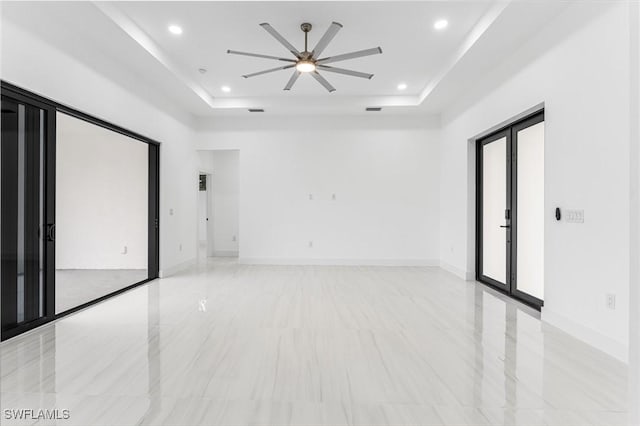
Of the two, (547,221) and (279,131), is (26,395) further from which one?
(279,131)

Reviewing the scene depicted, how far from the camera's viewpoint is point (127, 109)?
4715mm

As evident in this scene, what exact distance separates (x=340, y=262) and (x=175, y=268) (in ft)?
10.3

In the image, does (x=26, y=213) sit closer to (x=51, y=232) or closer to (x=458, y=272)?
(x=51, y=232)

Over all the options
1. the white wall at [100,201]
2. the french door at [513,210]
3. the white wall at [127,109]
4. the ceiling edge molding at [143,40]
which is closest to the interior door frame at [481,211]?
the french door at [513,210]

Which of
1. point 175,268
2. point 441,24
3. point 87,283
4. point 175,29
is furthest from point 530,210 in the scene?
point 87,283

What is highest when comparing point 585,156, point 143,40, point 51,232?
point 143,40

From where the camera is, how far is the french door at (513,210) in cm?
402

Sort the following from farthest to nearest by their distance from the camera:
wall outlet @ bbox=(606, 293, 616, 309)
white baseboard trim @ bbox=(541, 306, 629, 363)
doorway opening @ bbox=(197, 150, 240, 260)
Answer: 1. doorway opening @ bbox=(197, 150, 240, 260)
2. wall outlet @ bbox=(606, 293, 616, 309)
3. white baseboard trim @ bbox=(541, 306, 629, 363)

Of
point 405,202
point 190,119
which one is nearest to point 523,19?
point 405,202

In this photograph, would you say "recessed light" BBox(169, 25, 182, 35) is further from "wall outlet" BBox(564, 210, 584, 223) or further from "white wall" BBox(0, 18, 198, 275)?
"wall outlet" BBox(564, 210, 584, 223)

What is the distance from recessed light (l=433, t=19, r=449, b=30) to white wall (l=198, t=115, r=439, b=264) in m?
3.16

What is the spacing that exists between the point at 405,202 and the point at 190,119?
4.60 metres

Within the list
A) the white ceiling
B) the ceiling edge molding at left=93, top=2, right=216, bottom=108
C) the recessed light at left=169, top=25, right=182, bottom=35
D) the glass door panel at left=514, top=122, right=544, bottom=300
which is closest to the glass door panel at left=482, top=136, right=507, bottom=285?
the glass door panel at left=514, top=122, right=544, bottom=300

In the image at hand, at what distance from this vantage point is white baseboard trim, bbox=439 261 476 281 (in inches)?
224
